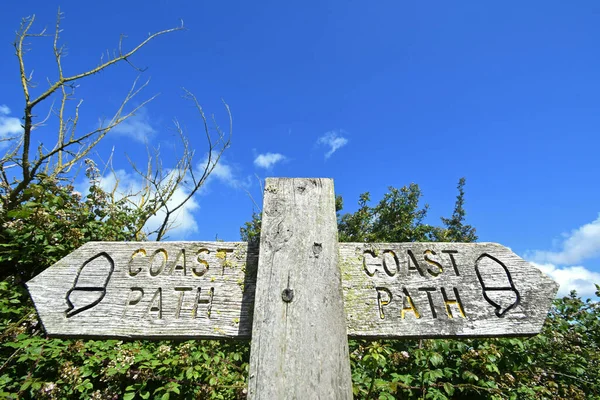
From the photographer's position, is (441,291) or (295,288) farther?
(441,291)

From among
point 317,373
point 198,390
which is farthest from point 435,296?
point 198,390

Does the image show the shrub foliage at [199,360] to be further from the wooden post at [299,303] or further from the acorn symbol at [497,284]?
the wooden post at [299,303]

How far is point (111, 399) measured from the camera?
1997mm

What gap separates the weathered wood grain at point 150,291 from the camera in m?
1.01

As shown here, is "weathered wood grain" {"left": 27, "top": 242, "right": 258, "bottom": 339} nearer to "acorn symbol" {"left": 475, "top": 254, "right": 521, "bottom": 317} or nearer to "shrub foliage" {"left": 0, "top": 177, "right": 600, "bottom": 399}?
"acorn symbol" {"left": 475, "top": 254, "right": 521, "bottom": 317}

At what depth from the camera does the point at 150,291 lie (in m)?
1.07

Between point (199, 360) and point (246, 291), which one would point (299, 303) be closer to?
point (246, 291)

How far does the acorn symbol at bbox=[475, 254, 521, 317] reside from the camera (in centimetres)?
106

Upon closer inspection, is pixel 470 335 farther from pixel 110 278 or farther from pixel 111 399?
pixel 111 399

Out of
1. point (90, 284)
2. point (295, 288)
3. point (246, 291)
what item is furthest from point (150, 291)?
point (295, 288)

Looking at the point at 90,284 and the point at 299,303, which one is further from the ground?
the point at 90,284

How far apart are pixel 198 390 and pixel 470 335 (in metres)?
1.79

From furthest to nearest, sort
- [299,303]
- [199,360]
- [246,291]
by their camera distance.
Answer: [199,360] < [246,291] < [299,303]

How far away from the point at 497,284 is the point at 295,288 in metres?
0.75
